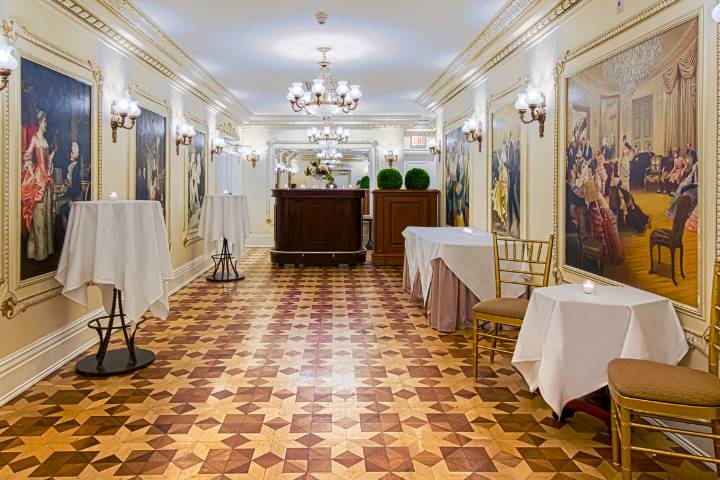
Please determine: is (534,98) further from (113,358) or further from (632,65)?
(113,358)

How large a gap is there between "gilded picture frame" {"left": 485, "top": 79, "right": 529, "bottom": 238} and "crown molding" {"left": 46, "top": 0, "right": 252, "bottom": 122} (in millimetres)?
4358

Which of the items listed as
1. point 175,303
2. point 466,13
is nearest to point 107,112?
point 175,303

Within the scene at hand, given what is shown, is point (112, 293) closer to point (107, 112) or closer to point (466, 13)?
point (107, 112)

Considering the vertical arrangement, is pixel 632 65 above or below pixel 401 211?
above

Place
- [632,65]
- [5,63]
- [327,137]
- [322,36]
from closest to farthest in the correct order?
[5,63], [632,65], [322,36], [327,137]

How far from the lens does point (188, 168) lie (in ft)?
29.8

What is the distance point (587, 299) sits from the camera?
3324mm

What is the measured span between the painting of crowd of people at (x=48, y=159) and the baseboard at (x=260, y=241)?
986 cm

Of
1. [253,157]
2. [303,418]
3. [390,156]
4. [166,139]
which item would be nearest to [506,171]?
[303,418]

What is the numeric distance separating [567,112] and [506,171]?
1.81 meters

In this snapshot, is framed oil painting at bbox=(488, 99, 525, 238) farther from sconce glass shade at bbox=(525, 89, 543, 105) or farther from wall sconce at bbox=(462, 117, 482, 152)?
sconce glass shade at bbox=(525, 89, 543, 105)

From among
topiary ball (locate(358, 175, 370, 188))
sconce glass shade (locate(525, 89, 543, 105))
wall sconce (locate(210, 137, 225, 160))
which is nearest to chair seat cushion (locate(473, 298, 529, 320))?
sconce glass shade (locate(525, 89, 543, 105))

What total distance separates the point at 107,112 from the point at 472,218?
5.37 meters

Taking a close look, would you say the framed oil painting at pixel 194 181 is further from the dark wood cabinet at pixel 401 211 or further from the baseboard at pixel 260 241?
the baseboard at pixel 260 241
